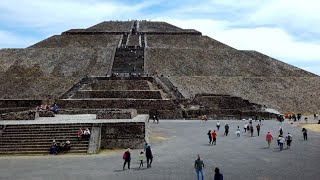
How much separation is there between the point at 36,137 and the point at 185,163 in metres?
8.12

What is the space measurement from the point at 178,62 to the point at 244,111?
23512mm

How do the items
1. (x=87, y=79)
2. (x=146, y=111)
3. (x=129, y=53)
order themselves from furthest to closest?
1. (x=129, y=53)
2. (x=87, y=79)
3. (x=146, y=111)

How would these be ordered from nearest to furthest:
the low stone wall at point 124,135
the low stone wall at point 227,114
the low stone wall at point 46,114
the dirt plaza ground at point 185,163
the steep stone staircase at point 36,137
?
the dirt plaza ground at point 185,163, the steep stone staircase at point 36,137, the low stone wall at point 124,135, the low stone wall at point 46,114, the low stone wall at point 227,114

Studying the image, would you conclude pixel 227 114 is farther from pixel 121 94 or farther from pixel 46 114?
pixel 46 114

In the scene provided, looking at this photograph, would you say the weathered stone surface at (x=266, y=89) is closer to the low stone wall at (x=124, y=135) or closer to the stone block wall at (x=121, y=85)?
the stone block wall at (x=121, y=85)

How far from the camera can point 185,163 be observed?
1758 cm

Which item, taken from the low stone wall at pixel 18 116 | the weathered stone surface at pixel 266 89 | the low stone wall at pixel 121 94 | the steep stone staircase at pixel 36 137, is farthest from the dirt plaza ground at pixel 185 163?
the weathered stone surface at pixel 266 89

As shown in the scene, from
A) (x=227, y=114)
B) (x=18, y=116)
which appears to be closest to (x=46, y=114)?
(x=18, y=116)

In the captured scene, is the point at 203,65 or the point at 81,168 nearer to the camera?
the point at 81,168

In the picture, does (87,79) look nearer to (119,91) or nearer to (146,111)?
(119,91)

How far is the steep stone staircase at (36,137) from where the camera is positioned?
2097 centimetres

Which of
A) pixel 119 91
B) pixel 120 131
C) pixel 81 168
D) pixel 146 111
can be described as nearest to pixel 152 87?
pixel 119 91

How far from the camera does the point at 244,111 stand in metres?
41.5

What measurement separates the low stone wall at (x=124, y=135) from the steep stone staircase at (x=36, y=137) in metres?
0.99
